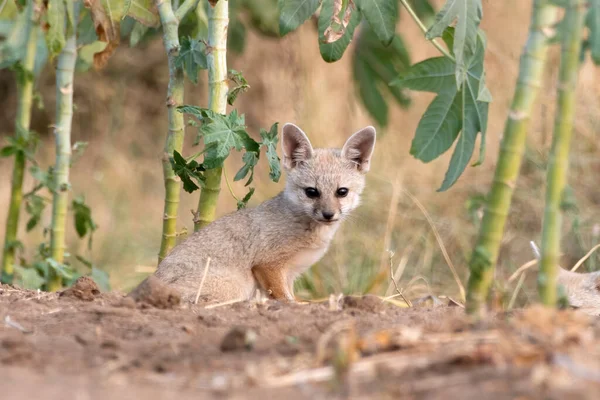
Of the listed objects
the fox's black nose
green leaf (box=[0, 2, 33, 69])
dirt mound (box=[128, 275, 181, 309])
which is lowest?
dirt mound (box=[128, 275, 181, 309])

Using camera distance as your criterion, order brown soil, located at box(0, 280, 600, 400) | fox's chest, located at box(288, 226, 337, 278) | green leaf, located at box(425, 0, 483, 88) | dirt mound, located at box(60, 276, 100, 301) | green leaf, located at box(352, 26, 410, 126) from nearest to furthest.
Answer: brown soil, located at box(0, 280, 600, 400) < green leaf, located at box(425, 0, 483, 88) < dirt mound, located at box(60, 276, 100, 301) < fox's chest, located at box(288, 226, 337, 278) < green leaf, located at box(352, 26, 410, 126)

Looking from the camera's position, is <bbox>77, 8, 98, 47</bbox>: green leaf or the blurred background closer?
<bbox>77, 8, 98, 47</bbox>: green leaf

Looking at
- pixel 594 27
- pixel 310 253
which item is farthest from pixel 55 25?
pixel 594 27

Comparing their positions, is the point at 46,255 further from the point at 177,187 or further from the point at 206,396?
the point at 206,396

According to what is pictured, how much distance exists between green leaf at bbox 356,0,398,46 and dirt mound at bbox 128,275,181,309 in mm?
1921

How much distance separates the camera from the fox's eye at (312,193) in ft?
18.1

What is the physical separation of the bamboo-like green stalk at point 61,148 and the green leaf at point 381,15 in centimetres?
210

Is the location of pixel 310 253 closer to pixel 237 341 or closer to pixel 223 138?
pixel 223 138

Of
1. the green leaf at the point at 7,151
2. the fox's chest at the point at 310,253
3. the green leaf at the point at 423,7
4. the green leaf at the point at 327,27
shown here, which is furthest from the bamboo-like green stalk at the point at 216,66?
the green leaf at the point at 423,7

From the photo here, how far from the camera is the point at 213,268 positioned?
4.96 m

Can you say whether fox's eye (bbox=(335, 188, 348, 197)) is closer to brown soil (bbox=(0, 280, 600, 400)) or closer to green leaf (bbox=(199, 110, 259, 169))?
green leaf (bbox=(199, 110, 259, 169))

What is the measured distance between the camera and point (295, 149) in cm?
578

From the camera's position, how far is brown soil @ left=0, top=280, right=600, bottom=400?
93.1 inches

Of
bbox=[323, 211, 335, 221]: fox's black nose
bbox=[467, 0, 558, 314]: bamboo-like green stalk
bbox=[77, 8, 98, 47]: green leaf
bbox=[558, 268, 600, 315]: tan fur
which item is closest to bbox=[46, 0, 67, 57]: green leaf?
bbox=[77, 8, 98, 47]: green leaf
